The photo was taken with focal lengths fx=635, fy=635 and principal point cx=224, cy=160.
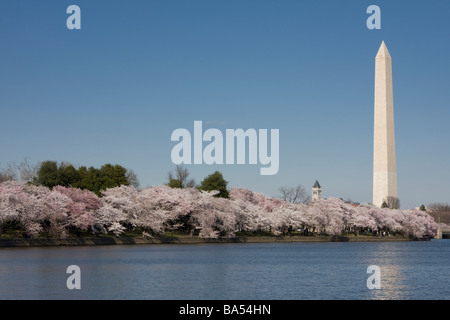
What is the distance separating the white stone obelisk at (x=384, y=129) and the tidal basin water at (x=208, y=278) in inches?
2565

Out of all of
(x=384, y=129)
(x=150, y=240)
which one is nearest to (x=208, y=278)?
(x=150, y=240)

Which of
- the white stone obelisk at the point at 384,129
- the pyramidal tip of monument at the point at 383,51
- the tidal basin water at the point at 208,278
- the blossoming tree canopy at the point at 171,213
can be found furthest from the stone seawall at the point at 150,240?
the pyramidal tip of monument at the point at 383,51

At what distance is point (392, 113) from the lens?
11681cm

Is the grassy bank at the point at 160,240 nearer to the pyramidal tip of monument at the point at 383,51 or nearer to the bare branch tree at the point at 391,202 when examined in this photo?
the bare branch tree at the point at 391,202

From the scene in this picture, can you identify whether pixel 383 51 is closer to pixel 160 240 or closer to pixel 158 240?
pixel 160 240

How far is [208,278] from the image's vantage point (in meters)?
37.0

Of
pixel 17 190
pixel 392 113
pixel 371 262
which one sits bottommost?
pixel 371 262

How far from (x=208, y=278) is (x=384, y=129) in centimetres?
8520

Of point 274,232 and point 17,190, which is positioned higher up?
point 17,190
